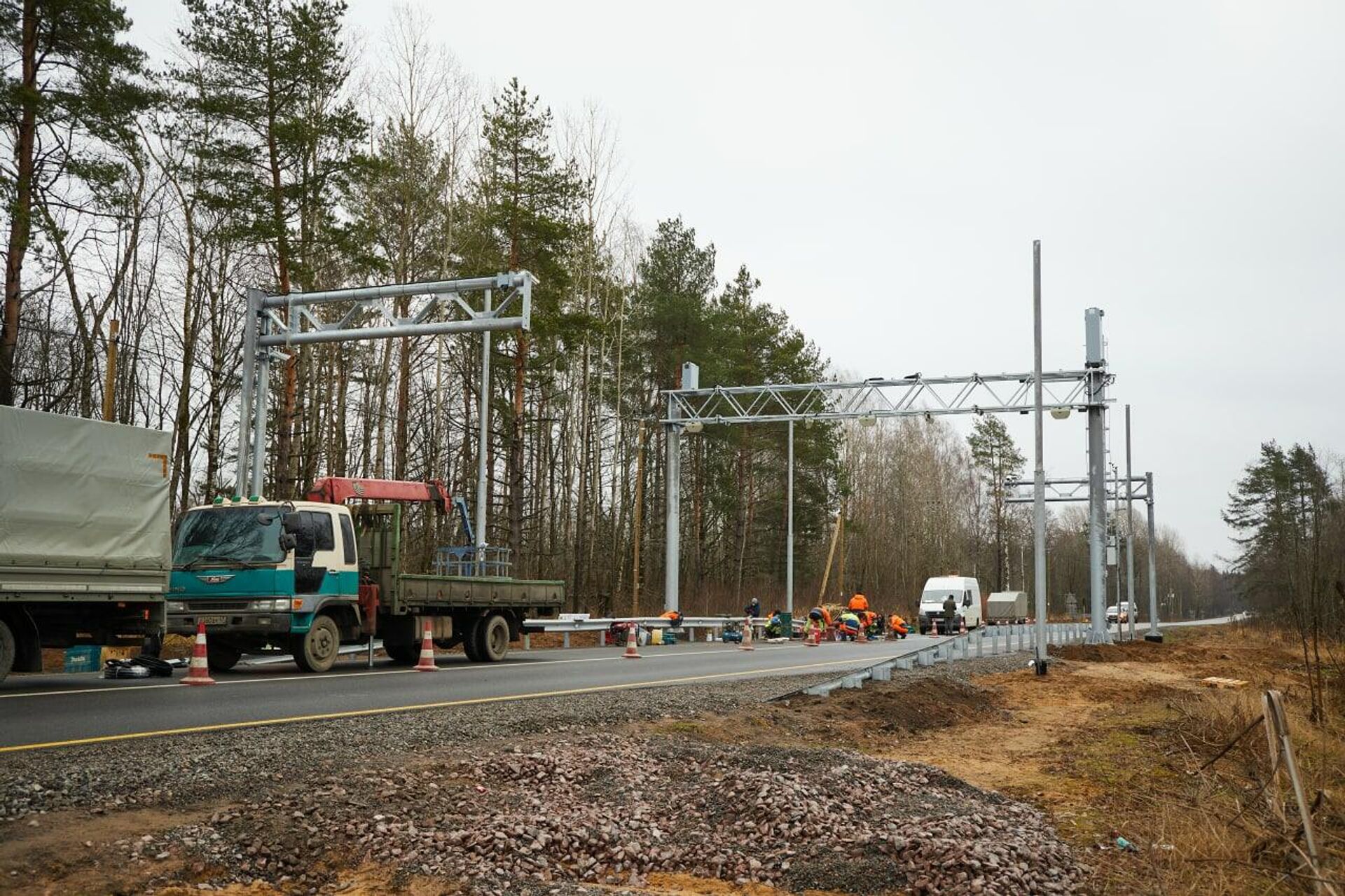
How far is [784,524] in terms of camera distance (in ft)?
195

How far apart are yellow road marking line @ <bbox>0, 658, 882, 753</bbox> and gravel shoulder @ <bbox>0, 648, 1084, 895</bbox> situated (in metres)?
0.43

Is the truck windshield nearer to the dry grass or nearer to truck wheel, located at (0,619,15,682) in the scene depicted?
truck wheel, located at (0,619,15,682)

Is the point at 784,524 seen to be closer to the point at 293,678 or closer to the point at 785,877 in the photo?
the point at 293,678

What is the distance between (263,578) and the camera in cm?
1595

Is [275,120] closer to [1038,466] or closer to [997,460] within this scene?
[1038,466]

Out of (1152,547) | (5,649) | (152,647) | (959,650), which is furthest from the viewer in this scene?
(1152,547)

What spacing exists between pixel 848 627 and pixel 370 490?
21.5 metres

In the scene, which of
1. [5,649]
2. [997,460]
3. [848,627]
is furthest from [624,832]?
[997,460]

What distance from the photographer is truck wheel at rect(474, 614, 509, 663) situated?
20.7 meters

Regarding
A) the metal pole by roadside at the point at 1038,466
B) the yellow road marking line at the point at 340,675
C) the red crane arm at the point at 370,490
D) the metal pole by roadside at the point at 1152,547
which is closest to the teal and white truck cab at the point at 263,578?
the yellow road marking line at the point at 340,675

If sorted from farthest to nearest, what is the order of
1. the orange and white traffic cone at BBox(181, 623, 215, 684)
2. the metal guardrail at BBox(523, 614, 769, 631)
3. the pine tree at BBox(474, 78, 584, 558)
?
the pine tree at BBox(474, 78, 584, 558) < the metal guardrail at BBox(523, 614, 769, 631) < the orange and white traffic cone at BBox(181, 623, 215, 684)

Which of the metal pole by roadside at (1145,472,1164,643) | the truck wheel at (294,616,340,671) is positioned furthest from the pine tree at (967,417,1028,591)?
the truck wheel at (294,616,340,671)

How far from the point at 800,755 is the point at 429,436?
36.5 metres

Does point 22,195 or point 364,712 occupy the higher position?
point 22,195
